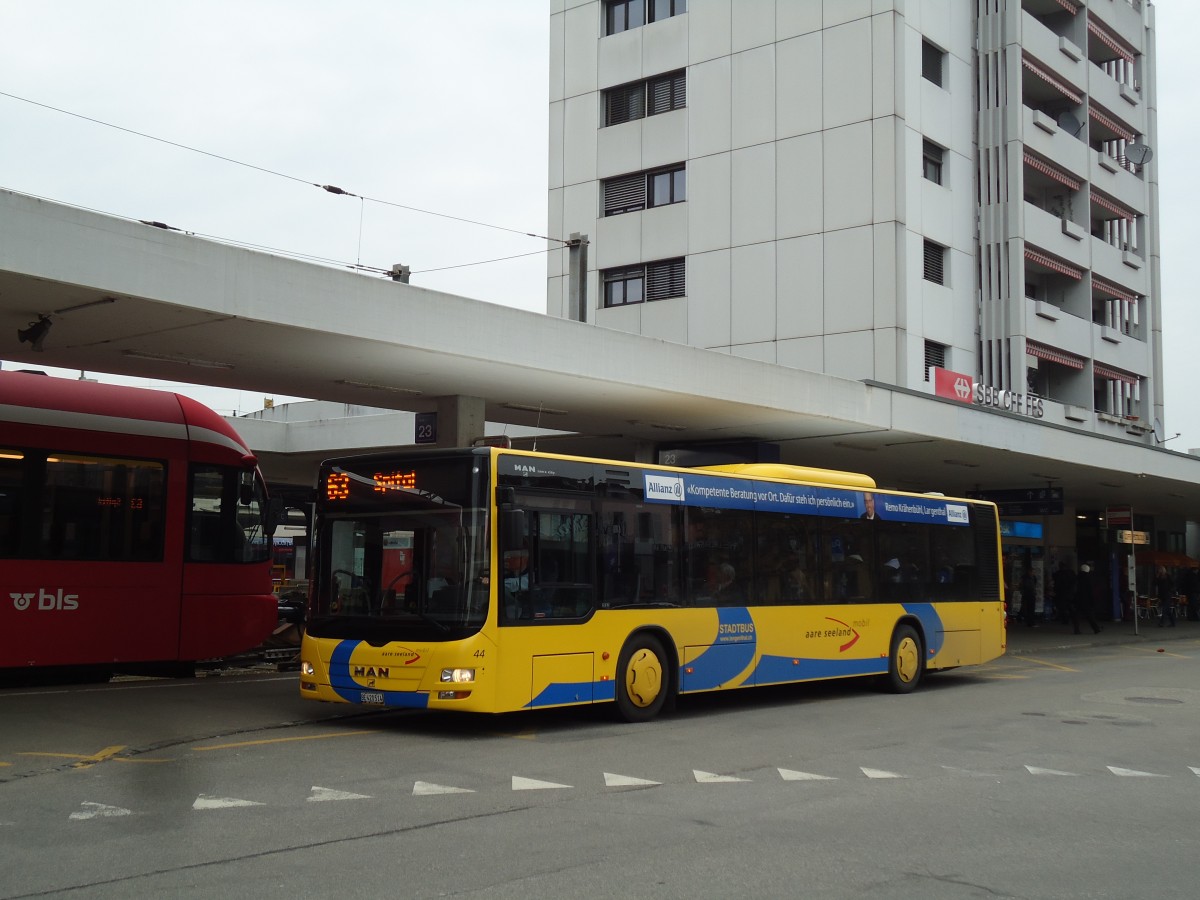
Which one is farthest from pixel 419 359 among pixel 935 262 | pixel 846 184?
pixel 935 262

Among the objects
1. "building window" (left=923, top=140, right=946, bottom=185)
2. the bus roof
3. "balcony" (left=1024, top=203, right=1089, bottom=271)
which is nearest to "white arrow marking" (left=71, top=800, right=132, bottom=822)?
the bus roof

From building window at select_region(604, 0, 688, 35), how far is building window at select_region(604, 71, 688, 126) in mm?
1867

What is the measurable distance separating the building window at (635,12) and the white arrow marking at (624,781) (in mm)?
31727

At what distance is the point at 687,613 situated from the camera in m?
13.4

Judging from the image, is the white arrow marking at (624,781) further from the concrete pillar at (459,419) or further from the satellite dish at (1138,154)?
the satellite dish at (1138,154)

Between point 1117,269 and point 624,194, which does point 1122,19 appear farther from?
point 624,194

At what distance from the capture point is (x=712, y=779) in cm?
933

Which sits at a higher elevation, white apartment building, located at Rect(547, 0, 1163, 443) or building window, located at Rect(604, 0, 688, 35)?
building window, located at Rect(604, 0, 688, 35)

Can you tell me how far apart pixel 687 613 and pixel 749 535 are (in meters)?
1.44

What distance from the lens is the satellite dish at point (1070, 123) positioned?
40.9 metres

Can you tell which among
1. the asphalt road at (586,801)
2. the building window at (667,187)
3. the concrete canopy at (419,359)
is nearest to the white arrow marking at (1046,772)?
the asphalt road at (586,801)

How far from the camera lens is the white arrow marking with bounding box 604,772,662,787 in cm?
901

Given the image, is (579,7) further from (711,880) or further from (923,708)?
(711,880)

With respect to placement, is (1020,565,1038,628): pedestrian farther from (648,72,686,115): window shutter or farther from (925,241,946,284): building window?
(648,72,686,115): window shutter
